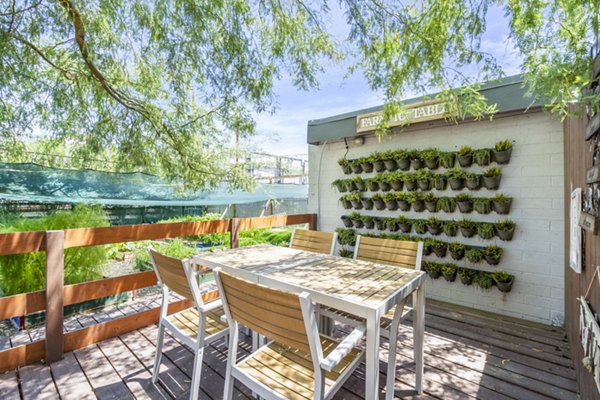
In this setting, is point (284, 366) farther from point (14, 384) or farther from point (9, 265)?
point (9, 265)

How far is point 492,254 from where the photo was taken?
120 inches

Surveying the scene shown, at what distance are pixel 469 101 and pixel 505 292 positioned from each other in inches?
85.7

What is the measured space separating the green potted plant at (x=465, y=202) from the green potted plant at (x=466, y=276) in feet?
2.12

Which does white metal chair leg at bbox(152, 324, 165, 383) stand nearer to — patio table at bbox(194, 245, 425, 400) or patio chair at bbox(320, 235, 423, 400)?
patio table at bbox(194, 245, 425, 400)

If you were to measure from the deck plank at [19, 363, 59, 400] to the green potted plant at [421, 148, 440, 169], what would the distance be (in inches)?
151

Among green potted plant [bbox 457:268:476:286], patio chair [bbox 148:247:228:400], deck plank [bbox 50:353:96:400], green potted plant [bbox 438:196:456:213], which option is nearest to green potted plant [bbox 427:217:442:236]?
green potted plant [bbox 438:196:456:213]

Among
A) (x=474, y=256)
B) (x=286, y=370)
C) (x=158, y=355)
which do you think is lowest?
(x=158, y=355)

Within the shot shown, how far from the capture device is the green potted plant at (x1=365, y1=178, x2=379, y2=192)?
394 cm

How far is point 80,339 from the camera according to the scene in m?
2.41

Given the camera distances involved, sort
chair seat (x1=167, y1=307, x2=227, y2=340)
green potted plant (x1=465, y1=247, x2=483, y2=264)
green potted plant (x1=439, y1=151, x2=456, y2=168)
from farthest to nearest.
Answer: green potted plant (x1=439, y1=151, x2=456, y2=168)
green potted plant (x1=465, y1=247, x2=483, y2=264)
chair seat (x1=167, y1=307, x2=227, y2=340)

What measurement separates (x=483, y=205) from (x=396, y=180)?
3.22ft

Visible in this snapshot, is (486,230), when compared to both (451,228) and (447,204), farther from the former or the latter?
(447,204)

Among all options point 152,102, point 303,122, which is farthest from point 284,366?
point 303,122

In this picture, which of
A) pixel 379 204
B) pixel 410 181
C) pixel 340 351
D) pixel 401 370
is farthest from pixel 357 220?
pixel 340 351
